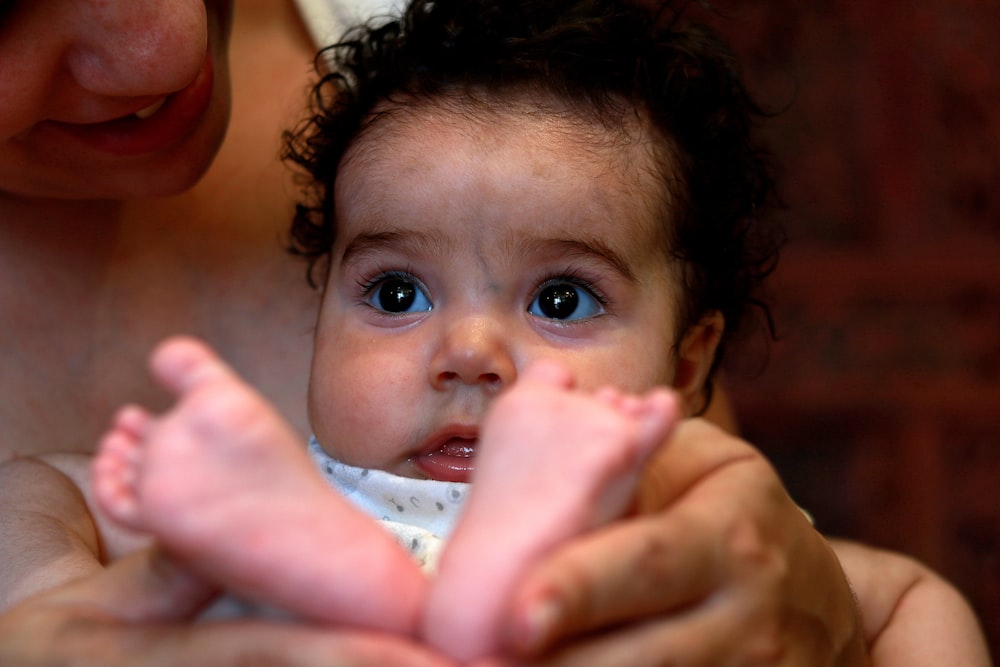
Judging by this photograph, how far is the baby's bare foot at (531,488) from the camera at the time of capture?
618mm

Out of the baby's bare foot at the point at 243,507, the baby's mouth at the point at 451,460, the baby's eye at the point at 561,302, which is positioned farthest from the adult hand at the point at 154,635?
the baby's eye at the point at 561,302

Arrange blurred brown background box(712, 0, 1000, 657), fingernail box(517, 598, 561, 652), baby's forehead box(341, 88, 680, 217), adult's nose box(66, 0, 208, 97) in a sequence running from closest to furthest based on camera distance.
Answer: fingernail box(517, 598, 561, 652)
adult's nose box(66, 0, 208, 97)
baby's forehead box(341, 88, 680, 217)
blurred brown background box(712, 0, 1000, 657)

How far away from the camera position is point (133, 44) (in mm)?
965

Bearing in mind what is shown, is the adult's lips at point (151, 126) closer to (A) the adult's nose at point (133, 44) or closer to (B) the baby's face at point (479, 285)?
(A) the adult's nose at point (133, 44)

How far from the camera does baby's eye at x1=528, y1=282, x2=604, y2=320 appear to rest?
102cm

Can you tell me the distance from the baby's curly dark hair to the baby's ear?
16 mm

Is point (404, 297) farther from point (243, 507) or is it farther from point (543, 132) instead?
point (243, 507)

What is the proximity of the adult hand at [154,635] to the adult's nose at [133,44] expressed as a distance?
460 mm

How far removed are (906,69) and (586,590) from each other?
2.07 meters

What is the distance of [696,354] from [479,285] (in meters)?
0.27

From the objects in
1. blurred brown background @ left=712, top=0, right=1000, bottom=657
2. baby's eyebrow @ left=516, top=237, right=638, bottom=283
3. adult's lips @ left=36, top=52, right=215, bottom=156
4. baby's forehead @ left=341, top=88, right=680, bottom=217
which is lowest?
blurred brown background @ left=712, top=0, right=1000, bottom=657

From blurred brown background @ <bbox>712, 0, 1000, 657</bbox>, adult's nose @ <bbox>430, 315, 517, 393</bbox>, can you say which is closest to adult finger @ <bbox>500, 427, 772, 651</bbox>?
adult's nose @ <bbox>430, 315, 517, 393</bbox>

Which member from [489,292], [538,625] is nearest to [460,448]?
[489,292]

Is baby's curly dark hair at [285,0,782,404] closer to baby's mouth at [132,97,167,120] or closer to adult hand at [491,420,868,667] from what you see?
baby's mouth at [132,97,167,120]
